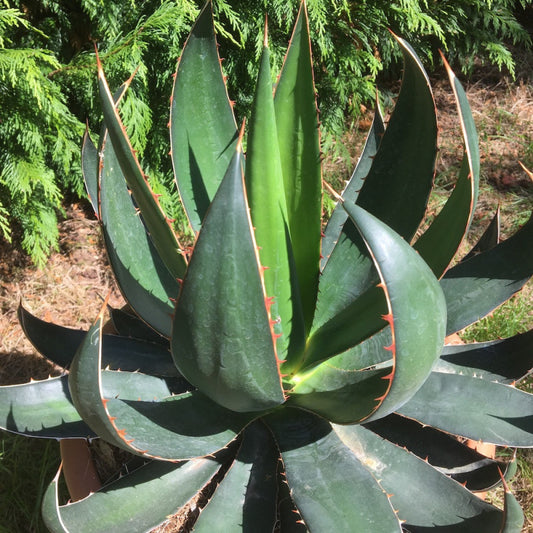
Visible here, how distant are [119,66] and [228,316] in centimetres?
162

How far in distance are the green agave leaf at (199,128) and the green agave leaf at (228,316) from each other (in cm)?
43

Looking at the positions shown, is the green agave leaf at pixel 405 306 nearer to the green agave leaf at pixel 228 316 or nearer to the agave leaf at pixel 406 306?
the agave leaf at pixel 406 306

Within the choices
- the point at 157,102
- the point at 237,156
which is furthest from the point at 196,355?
the point at 157,102

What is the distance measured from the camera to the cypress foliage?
7.55ft

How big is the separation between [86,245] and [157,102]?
0.72 metres

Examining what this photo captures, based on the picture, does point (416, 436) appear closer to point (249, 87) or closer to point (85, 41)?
point (249, 87)

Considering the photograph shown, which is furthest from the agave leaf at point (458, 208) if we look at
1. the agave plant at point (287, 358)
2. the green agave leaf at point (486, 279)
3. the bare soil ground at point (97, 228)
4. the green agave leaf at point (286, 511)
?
the bare soil ground at point (97, 228)

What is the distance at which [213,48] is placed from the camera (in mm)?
1315

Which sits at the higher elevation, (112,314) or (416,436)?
(112,314)

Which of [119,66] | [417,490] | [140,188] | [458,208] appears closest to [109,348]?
[140,188]

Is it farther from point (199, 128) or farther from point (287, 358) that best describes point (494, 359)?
point (199, 128)

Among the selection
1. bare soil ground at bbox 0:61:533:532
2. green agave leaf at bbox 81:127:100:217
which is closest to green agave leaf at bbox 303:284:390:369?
green agave leaf at bbox 81:127:100:217

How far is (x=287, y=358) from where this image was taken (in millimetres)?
1333

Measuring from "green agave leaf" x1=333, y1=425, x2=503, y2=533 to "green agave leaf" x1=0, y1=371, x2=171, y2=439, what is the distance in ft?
1.43
